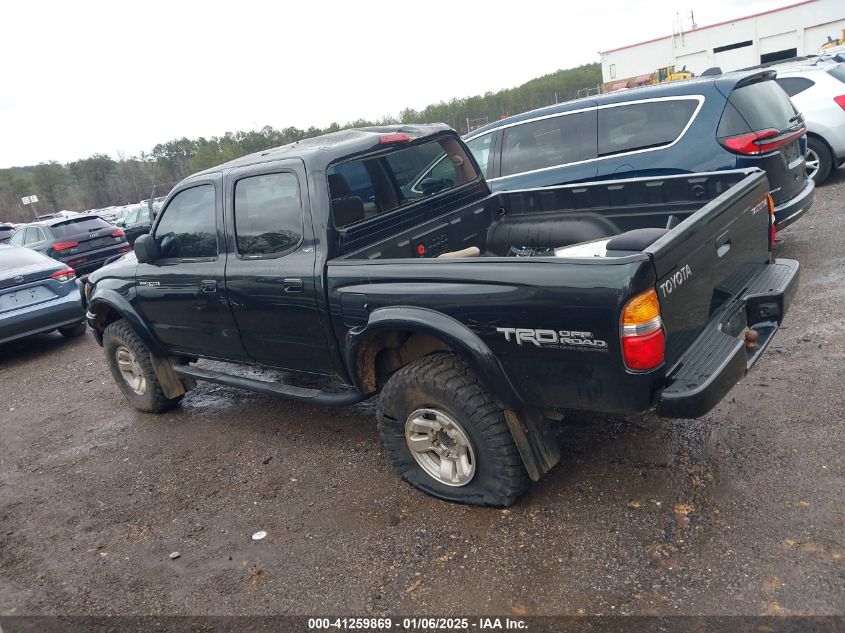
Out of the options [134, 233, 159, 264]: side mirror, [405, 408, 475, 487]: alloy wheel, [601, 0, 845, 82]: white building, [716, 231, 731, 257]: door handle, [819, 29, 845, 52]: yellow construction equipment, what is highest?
[601, 0, 845, 82]: white building

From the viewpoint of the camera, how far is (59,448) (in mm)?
5316

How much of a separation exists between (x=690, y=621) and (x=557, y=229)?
2.78 meters

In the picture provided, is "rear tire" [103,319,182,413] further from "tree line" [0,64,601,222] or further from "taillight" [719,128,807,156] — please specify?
"tree line" [0,64,601,222]

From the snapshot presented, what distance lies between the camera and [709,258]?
3115 mm

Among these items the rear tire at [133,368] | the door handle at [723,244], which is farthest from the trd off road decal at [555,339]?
the rear tire at [133,368]

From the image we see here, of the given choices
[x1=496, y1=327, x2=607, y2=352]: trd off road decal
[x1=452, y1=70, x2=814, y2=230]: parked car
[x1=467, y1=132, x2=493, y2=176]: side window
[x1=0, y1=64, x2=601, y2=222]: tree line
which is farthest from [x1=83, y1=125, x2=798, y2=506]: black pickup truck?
[x1=0, y1=64, x2=601, y2=222]: tree line

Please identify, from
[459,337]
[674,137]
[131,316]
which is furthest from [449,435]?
[674,137]

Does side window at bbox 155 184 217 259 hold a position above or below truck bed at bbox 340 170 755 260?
above

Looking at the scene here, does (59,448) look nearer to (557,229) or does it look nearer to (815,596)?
(557,229)

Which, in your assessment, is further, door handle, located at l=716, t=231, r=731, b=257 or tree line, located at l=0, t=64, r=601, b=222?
tree line, located at l=0, t=64, r=601, b=222

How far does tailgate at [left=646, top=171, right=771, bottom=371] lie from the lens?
109 inches

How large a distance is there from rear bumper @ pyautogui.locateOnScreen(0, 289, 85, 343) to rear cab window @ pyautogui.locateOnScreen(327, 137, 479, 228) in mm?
5916

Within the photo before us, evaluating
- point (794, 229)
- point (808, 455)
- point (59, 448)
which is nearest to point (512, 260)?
point (808, 455)

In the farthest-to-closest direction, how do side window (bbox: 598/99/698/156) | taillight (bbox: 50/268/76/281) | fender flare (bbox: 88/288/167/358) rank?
taillight (bbox: 50/268/76/281)
side window (bbox: 598/99/698/156)
fender flare (bbox: 88/288/167/358)
